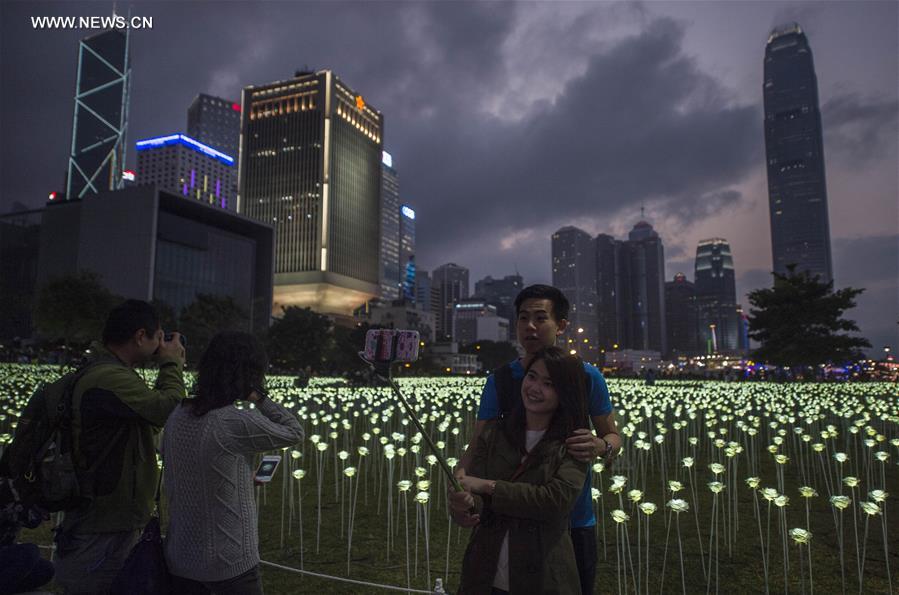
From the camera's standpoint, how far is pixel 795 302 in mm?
34875

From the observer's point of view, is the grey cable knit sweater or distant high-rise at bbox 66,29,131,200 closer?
the grey cable knit sweater

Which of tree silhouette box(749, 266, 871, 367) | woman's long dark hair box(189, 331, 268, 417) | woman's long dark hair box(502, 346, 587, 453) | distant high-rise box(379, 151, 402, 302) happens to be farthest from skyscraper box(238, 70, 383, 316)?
woman's long dark hair box(502, 346, 587, 453)

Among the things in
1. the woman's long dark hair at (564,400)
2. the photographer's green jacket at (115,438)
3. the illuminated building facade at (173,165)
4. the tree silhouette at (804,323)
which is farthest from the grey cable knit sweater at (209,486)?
the illuminated building facade at (173,165)

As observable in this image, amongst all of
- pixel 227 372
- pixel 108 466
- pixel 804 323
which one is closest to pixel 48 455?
pixel 108 466

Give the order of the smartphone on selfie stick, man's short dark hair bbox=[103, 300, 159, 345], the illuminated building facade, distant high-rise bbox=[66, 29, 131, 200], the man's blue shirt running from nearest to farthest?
the smartphone on selfie stick → the man's blue shirt → man's short dark hair bbox=[103, 300, 159, 345] → distant high-rise bbox=[66, 29, 131, 200] → the illuminated building facade

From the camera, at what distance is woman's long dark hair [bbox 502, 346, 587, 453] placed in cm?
232

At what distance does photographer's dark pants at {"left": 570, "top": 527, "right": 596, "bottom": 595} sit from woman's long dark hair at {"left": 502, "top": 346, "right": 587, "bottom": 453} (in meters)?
0.66

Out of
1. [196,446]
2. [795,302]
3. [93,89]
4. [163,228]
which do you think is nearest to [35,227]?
[163,228]

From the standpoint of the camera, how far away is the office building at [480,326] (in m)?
178

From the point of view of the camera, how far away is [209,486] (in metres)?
2.50

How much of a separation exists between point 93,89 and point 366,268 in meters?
84.9

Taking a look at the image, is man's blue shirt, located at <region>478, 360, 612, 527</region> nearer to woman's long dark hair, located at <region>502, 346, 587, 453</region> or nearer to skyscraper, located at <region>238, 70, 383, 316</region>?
woman's long dark hair, located at <region>502, 346, 587, 453</region>

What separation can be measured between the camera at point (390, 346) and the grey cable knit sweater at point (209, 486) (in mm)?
915

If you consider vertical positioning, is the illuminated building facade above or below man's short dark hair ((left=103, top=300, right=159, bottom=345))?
above
